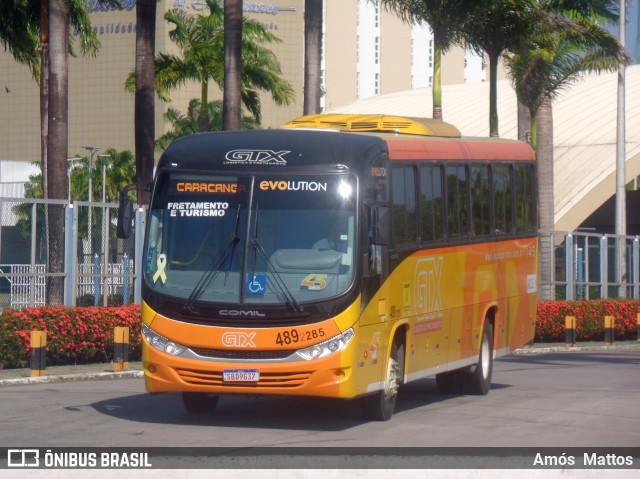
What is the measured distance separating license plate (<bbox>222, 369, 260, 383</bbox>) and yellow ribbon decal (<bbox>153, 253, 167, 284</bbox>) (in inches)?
48.2

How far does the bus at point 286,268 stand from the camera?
1243cm

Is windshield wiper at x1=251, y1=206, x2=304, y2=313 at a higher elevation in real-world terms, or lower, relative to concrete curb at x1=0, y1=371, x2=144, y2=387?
higher

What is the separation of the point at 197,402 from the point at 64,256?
31.2 ft

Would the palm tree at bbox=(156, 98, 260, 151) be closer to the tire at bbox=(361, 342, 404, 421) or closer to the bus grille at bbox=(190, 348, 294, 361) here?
the tire at bbox=(361, 342, 404, 421)

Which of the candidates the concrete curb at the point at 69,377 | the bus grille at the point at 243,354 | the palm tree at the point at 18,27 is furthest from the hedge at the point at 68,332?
the palm tree at the point at 18,27

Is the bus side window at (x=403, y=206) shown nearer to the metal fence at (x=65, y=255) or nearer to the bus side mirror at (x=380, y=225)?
the bus side mirror at (x=380, y=225)

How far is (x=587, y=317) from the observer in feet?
113

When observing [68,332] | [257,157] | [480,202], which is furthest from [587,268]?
[257,157]

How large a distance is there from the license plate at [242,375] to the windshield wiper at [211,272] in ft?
2.44

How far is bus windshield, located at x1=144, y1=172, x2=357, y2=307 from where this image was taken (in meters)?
12.6

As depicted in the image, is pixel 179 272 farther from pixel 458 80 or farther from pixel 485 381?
pixel 458 80

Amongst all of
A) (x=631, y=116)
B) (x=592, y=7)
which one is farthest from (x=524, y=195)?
(x=631, y=116)

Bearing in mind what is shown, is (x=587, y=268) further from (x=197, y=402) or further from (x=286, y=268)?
(x=286, y=268)

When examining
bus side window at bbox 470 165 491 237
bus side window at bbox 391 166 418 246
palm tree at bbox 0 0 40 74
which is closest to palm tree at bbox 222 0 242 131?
palm tree at bbox 0 0 40 74
